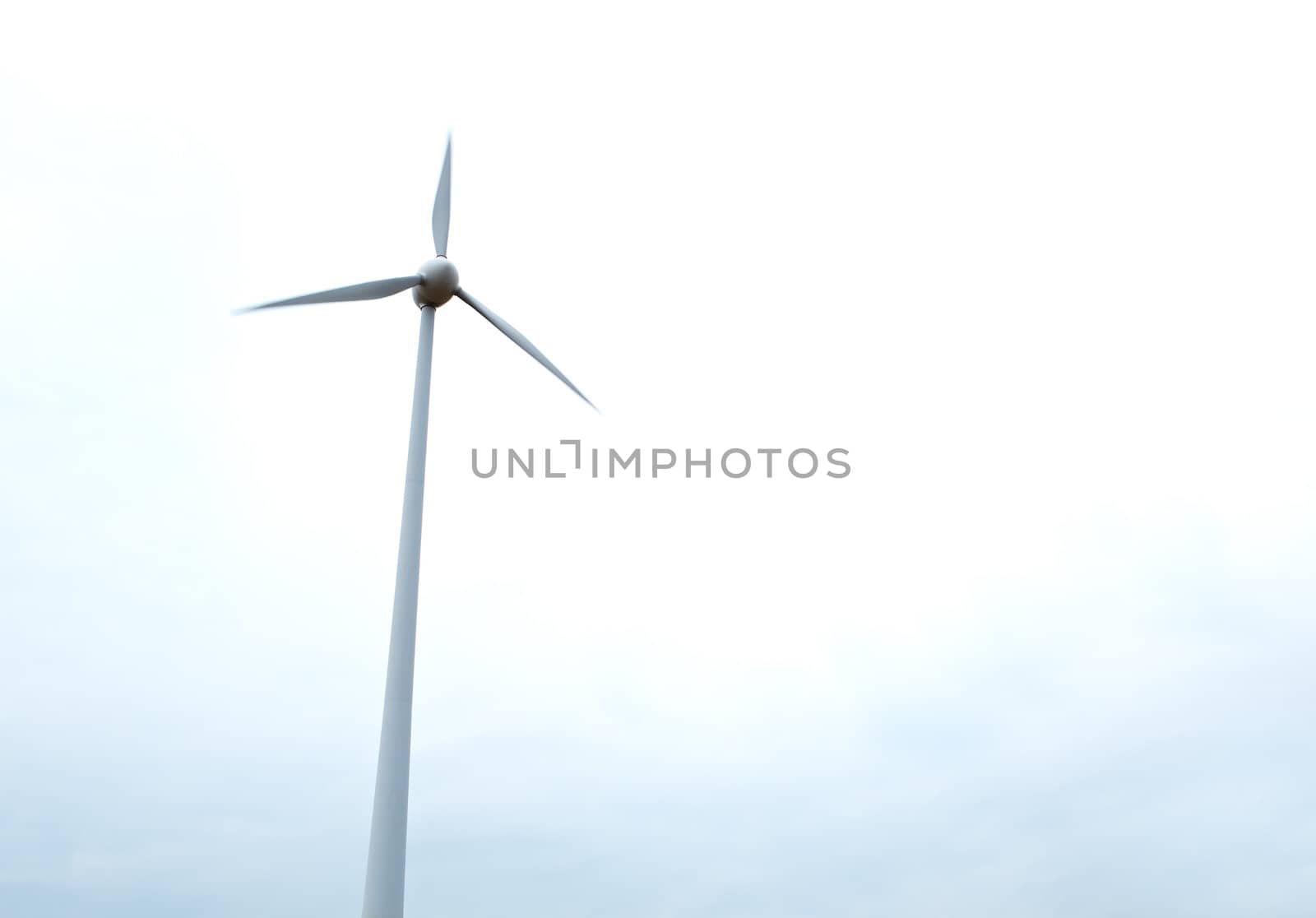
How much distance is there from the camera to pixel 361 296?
3522 centimetres

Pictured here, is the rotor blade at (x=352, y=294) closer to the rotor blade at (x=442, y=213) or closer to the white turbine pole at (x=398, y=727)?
the rotor blade at (x=442, y=213)

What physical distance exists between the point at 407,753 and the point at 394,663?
2284 millimetres

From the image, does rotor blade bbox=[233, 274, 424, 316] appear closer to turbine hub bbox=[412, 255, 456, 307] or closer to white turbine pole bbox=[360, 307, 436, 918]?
turbine hub bbox=[412, 255, 456, 307]

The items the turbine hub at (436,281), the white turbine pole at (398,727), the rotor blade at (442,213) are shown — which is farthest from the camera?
the rotor blade at (442,213)

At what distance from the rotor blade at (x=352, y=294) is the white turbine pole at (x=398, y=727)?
5.41 meters

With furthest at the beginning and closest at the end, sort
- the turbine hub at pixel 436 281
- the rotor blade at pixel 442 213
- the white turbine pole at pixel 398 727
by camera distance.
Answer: the rotor blade at pixel 442 213 < the turbine hub at pixel 436 281 < the white turbine pole at pixel 398 727

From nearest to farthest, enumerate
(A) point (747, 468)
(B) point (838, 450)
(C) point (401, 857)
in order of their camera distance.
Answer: (C) point (401, 857) → (A) point (747, 468) → (B) point (838, 450)

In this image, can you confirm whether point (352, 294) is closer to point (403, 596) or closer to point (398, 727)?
point (403, 596)

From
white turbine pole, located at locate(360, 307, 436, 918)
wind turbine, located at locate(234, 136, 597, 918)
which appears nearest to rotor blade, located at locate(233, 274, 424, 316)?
wind turbine, located at locate(234, 136, 597, 918)

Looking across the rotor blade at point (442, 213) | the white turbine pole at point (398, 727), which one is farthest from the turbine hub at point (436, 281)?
the white turbine pole at point (398, 727)

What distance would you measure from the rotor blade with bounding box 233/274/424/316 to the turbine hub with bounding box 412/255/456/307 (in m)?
0.82

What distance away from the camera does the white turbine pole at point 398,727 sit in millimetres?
25609

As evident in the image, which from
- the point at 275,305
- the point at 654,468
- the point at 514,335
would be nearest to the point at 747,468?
the point at 654,468

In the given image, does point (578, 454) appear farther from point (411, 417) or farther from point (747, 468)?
point (411, 417)
